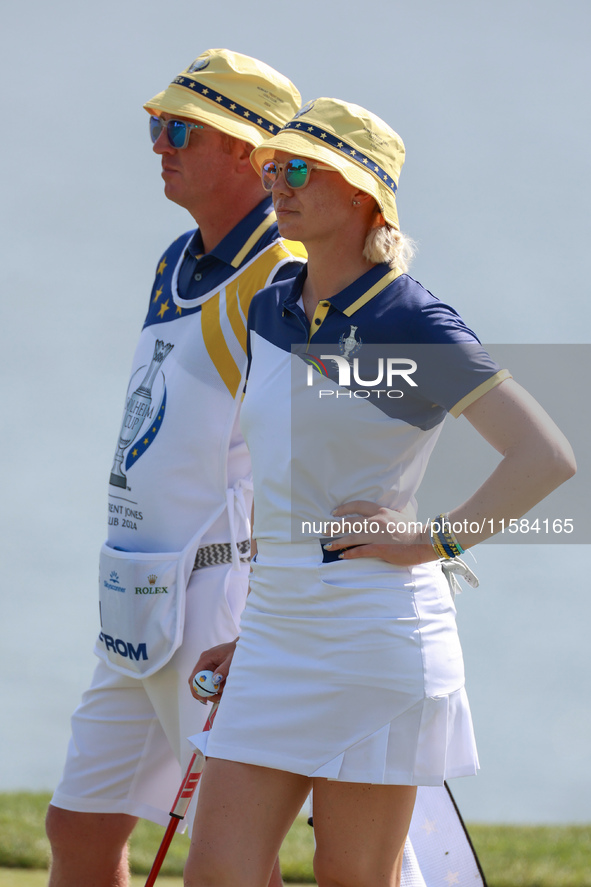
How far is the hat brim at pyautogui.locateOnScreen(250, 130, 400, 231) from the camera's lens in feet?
6.71

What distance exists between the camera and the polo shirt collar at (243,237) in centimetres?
251

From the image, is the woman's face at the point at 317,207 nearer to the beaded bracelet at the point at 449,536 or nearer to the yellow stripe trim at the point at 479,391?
the yellow stripe trim at the point at 479,391

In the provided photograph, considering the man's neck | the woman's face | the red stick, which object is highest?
the man's neck

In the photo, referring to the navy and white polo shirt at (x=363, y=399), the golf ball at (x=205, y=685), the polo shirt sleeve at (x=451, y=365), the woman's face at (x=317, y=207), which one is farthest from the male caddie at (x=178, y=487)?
the polo shirt sleeve at (x=451, y=365)

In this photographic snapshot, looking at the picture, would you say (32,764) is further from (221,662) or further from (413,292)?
(413,292)

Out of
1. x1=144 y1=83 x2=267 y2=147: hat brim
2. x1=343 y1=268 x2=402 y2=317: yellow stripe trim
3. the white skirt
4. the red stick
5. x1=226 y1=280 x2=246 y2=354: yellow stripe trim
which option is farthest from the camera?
x1=144 y1=83 x2=267 y2=147: hat brim

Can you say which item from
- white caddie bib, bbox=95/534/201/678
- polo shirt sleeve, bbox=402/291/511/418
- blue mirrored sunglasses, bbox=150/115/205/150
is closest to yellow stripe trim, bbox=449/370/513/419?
polo shirt sleeve, bbox=402/291/511/418

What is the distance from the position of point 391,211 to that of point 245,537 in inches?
31.6

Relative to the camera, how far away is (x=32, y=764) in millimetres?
4801

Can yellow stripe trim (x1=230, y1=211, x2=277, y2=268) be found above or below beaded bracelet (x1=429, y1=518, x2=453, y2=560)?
above

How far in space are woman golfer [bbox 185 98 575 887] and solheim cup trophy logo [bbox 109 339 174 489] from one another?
530 mm

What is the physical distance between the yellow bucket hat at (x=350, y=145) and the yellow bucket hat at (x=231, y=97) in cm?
45

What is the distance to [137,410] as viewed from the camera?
2531mm

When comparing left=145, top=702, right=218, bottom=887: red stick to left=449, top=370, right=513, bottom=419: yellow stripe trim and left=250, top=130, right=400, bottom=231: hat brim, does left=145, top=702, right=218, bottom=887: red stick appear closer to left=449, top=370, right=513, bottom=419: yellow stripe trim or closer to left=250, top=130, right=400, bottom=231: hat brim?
left=449, top=370, right=513, bottom=419: yellow stripe trim
